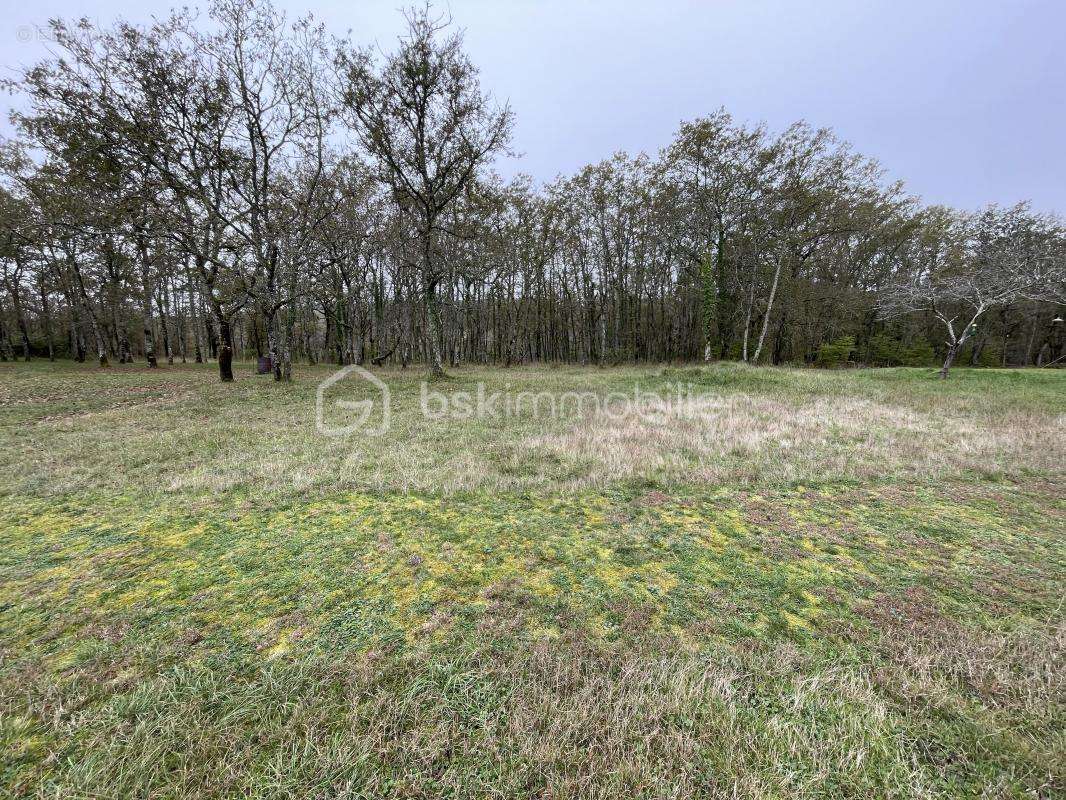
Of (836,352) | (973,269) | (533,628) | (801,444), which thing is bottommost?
(533,628)

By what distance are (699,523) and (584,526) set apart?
1.18 metres

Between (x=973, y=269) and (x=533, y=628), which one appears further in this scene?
(x=973, y=269)

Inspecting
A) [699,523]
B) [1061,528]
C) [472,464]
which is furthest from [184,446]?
[1061,528]

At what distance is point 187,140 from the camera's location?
1376 cm

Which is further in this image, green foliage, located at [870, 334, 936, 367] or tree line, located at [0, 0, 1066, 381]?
green foliage, located at [870, 334, 936, 367]

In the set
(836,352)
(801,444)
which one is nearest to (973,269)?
(836,352)

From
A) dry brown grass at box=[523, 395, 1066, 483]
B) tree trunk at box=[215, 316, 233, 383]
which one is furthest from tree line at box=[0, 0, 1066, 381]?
dry brown grass at box=[523, 395, 1066, 483]

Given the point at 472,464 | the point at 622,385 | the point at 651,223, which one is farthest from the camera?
the point at 651,223

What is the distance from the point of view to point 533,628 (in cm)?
234

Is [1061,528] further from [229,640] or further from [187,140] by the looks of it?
[187,140]

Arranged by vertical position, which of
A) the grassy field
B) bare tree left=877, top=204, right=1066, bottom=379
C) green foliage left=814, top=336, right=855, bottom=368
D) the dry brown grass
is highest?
bare tree left=877, top=204, right=1066, bottom=379

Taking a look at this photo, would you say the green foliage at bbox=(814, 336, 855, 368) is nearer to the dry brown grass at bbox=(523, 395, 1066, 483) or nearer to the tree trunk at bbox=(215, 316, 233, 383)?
the dry brown grass at bbox=(523, 395, 1066, 483)

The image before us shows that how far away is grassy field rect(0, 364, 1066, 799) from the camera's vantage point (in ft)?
5.05

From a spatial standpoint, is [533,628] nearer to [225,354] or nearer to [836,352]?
[225,354]
